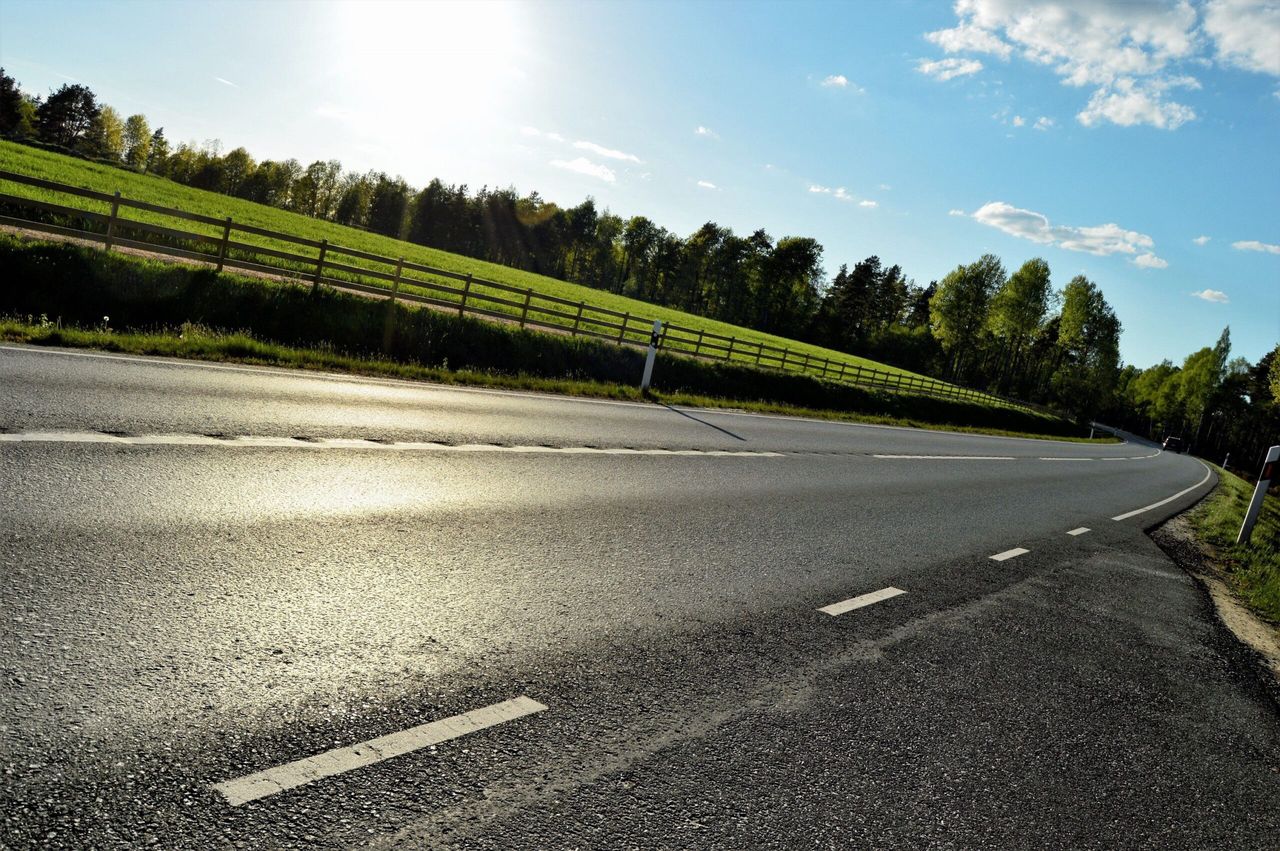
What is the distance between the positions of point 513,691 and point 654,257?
11652cm

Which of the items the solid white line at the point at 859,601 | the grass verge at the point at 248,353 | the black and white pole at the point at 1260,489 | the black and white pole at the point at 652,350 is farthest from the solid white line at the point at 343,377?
the black and white pole at the point at 1260,489

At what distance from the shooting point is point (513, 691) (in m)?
3.18

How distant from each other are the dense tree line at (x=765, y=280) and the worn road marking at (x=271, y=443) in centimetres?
7399

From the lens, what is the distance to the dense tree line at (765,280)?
256 feet

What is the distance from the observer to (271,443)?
665cm

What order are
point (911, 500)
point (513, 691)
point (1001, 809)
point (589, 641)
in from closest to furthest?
point (1001, 809) → point (513, 691) → point (589, 641) → point (911, 500)

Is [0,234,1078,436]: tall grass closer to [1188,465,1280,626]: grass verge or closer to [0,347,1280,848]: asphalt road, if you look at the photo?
[0,347,1280,848]: asphalt road

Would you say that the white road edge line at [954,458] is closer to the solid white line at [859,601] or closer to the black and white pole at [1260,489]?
the black and white pole at [1260,489]

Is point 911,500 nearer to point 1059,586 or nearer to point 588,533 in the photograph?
point 1059,586

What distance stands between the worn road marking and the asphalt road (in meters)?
0.06

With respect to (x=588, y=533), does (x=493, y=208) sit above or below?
above

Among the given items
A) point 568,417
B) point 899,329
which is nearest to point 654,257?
point 899,329

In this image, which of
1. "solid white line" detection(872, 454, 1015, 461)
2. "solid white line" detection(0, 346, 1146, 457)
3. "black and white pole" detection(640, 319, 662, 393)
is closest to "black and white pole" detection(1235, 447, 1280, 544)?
"solid white line" detection(872, 454, 1015, 461)

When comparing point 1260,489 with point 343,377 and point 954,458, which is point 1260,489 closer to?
point 954,458
